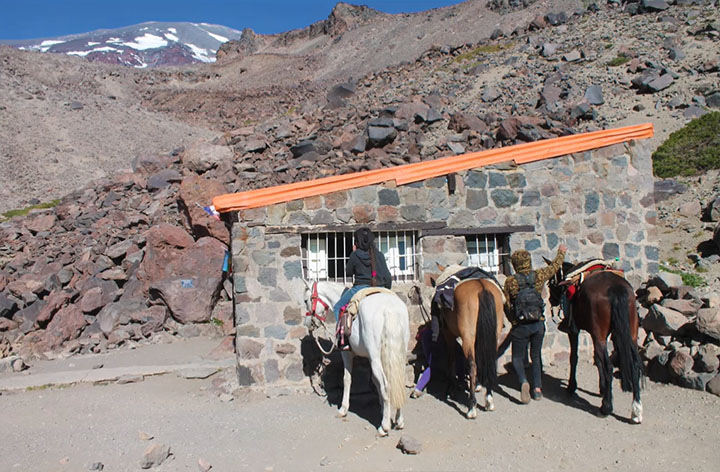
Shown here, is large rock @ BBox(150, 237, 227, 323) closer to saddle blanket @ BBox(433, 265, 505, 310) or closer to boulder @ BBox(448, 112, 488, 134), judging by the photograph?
saddle blanket @ BBox(433, 265, 505, 310)

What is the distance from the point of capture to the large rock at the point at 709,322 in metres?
6.98

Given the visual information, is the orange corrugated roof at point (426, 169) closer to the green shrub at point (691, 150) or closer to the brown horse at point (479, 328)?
the brown horse at point (479, 328)

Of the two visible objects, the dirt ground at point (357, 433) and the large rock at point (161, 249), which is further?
the large rock at point (161, 249)

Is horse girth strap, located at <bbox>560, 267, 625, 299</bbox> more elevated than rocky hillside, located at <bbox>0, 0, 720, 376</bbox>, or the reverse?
rocky hillside, located at <bbox>0, 0, 720, 376</bbox>

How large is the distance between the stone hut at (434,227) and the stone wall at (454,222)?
0.05 feet

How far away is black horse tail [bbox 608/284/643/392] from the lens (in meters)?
6.05

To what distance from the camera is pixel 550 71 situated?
93.0 feet

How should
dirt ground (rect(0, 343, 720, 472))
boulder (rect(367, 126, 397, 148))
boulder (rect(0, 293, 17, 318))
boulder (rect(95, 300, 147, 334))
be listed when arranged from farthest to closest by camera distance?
boulder (rect(367, 126, 397, 148)) < boulder (rect(0, 293, 17, 318)) < boulder (rect(95, 300, 147, 334)) < dirt ground (rect(0, 343, 720, 472))

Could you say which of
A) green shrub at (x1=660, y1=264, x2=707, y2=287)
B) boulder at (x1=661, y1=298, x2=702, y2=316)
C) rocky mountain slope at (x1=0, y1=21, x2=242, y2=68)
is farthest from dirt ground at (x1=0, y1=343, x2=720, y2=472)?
rocky mountain slope at (x1=0, y1=21, x2=242, y2=68)

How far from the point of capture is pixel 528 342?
7.06 meters

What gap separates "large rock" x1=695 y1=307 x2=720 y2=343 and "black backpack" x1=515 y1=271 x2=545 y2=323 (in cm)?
219

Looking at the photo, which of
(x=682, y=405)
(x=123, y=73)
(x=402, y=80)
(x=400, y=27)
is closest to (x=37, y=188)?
(x=402, y=80)

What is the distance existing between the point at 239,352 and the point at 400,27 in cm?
5638

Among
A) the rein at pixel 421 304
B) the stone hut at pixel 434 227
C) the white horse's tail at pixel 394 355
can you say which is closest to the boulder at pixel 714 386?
the stone hut at pixel 434 227
